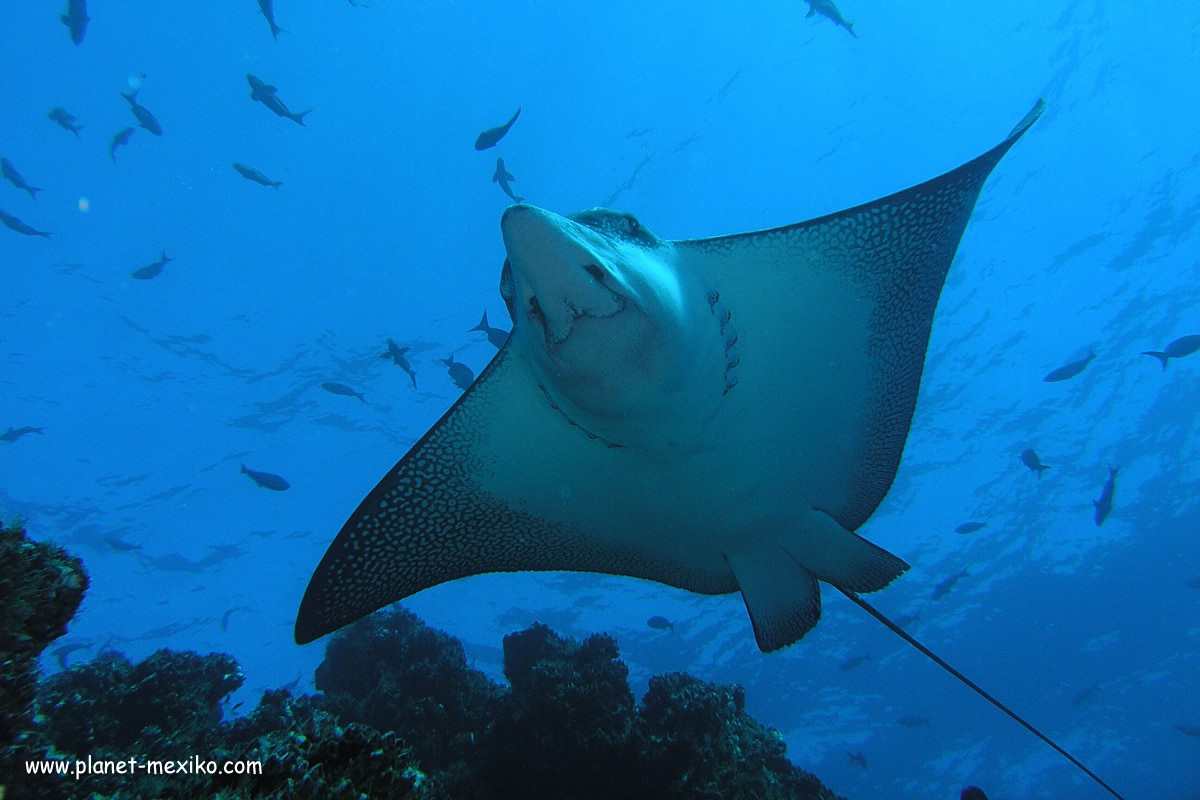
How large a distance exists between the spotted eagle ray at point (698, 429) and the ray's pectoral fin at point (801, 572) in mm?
14

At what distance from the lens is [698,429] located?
3.50 m

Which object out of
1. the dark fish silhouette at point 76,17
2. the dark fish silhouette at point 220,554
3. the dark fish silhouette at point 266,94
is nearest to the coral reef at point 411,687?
the dark fish silhouette at point 266,94

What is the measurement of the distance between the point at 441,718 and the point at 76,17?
405 inches

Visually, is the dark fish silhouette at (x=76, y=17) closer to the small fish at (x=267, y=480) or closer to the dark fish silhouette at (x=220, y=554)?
the small fish at (x=267, y=480)

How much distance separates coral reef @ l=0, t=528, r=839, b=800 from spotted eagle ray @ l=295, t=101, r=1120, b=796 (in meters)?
1.83

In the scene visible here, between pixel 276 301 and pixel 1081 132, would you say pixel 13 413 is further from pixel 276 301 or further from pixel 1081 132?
pixel 1081 132

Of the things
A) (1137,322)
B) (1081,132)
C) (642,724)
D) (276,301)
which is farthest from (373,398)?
(1137,322)

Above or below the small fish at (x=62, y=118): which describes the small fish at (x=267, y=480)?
below

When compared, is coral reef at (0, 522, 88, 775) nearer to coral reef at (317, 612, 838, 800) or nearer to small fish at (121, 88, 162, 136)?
coral reef at (317, 612, 838, 800)

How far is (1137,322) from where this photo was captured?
816 inches

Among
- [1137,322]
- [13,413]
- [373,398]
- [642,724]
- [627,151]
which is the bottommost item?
[642,724]

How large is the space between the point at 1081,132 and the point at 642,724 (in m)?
21.3

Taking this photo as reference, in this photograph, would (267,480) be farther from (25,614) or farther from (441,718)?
(25,614)

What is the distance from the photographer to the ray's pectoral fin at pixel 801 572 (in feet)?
12.5
